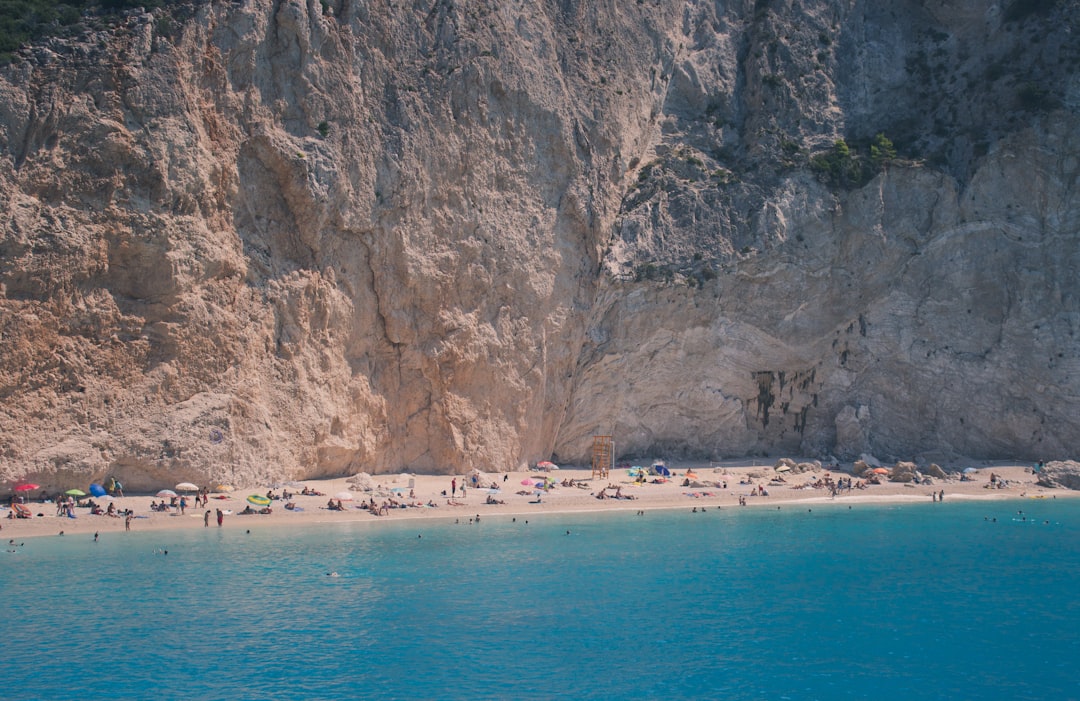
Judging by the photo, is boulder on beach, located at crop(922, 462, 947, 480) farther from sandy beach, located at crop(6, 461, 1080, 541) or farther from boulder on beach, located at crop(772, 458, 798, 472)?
boulder on beach, located at crop(772, 458, 798, 472)

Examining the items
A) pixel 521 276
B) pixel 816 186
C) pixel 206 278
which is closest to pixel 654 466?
pixel 521 276

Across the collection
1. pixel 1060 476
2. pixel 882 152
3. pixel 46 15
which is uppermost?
pixel 46 15

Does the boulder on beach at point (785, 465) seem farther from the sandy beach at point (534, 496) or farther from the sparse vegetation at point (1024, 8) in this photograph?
the sparse vegetation at point (1024, 8)

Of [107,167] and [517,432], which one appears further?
[517,432]

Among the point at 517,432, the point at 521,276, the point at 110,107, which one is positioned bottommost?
the point at 517,432

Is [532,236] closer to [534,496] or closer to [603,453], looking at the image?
[603,453]

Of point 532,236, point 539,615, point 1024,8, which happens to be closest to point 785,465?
point 532,236

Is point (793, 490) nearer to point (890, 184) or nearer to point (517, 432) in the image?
point (517, 432)

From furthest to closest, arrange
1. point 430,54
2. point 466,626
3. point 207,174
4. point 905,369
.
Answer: point 905,369 → point 430,54 → point 207,174 → point 466,626
